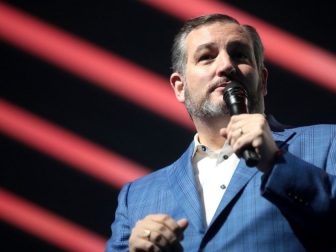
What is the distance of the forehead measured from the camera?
1.27 m

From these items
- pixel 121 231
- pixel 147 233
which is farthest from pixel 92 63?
pixel 147 233

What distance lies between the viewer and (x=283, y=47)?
1.51m

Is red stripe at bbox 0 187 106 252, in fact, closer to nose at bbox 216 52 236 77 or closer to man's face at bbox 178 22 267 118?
man's face at bbox 178 22 267 118

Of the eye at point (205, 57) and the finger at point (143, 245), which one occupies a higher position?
the eye at point (205, 57)

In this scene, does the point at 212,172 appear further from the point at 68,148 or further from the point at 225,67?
the point at 68,148

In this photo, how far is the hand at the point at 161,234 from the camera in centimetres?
86

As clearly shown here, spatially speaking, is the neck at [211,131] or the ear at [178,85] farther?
the ear at [178,85]

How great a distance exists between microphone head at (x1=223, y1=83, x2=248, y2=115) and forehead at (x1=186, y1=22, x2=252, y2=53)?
0.29 m

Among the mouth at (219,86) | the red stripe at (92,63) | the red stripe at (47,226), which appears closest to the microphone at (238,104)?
the mouth at (219,86)

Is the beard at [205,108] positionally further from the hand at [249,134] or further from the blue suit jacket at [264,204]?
the hand at [249,134]

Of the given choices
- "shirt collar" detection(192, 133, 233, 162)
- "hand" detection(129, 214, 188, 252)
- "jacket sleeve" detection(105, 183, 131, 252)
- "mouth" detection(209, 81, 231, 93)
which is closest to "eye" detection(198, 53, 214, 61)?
"mouth" detection(209, 81, 231, 93)

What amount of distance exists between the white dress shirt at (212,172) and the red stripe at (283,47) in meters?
0.41

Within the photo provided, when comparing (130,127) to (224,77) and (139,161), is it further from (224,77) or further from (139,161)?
(224,77)

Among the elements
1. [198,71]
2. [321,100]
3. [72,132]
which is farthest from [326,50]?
[72,132]
